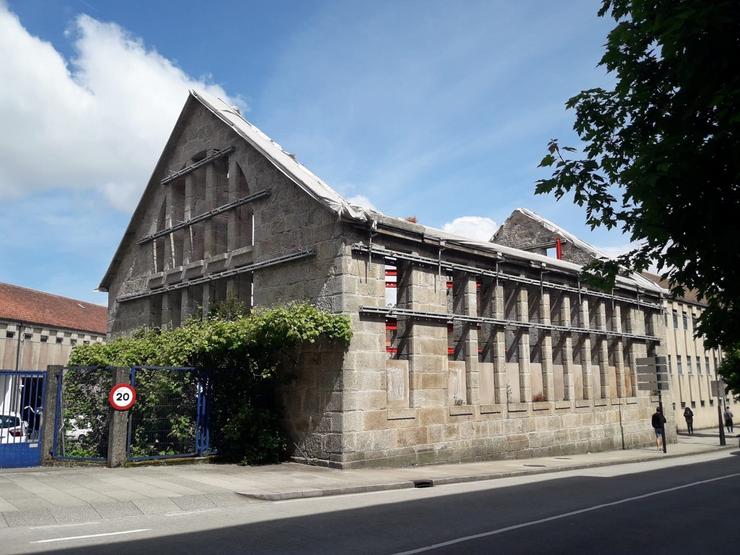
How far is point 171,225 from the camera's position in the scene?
23.0 metres

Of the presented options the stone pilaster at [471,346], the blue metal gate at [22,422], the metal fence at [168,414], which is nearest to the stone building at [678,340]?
the stone pilaster at [471,346]

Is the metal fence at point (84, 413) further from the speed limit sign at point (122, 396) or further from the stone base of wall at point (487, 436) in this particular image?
the stone base of wall at point (487, 436)

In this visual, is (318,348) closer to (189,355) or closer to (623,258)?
(189,355)

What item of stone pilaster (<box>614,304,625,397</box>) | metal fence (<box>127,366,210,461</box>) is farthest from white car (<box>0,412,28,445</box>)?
stone pilaster (<box>614,304,625,397</box>)

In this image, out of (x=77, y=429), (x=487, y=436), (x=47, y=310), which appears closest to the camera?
(x=77, y=429)

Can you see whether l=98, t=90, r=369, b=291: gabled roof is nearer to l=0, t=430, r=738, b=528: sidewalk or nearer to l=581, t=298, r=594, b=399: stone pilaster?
l=0, t=430, r=738, b=528: sidewalk

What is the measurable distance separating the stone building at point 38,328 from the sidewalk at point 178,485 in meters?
28.5

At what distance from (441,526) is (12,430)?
10895mm

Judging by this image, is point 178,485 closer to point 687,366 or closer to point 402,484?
point 402,484

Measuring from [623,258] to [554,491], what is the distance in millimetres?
5569

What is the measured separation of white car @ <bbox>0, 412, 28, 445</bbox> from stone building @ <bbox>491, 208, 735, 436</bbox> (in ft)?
70.1

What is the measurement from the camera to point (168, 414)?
16219 mm

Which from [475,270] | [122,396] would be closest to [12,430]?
[122,396]

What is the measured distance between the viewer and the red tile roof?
43.4 metres
